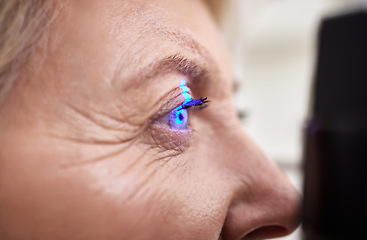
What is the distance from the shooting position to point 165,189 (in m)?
0.35

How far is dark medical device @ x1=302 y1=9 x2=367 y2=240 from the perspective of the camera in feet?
0.94

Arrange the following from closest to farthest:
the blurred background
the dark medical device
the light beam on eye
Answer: the dark medical device
the light beam on eye
the blurred background

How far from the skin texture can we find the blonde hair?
0.05ft

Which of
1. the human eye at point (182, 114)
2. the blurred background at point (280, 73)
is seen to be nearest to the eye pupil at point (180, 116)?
the human eye at point (182, 114)

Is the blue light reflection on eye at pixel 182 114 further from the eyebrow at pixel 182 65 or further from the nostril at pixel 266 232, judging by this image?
the nostril at pixel 266 232

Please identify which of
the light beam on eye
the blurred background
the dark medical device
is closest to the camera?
the dark medical device

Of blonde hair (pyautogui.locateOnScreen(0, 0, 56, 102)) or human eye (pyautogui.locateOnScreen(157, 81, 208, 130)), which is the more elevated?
human eye (pyautogui.locateOnScreen(157, 81, 208, 130))

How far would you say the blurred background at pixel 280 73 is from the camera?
2189 millimetres

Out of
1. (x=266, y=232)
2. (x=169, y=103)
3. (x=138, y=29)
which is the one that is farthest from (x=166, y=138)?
(x=266, y=232)

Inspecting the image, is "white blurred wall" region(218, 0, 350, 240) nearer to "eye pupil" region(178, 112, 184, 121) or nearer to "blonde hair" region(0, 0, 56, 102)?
"eye pupil" region(178, 112, 184, 121)

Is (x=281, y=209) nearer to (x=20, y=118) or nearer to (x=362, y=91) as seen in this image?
(x=362, y=91)

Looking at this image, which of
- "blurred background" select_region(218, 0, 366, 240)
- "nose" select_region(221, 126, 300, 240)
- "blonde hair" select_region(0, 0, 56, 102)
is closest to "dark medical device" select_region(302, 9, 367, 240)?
"nose" select_region(221, 126, 300, 240)

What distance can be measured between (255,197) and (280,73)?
1.99 meters

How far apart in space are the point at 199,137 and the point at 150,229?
171 millimetres
